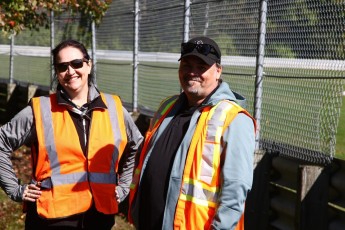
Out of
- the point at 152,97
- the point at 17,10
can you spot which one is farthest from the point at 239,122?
the point at 17,10

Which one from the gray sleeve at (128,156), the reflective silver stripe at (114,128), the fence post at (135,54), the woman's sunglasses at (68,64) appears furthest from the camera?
the fence post at (135,54)

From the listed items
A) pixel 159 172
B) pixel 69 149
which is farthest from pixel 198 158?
pixel 69 149

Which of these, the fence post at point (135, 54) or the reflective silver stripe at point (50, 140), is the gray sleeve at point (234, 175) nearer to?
the reflective silver stripe at point (50, 140)

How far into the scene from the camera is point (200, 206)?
12.6ft

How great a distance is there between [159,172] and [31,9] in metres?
8.23

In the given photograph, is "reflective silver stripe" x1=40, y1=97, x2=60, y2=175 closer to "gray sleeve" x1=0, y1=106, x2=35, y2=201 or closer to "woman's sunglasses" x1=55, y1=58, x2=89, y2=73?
"gray sleeve" x1=0, y1=106, x2=35, y2=201

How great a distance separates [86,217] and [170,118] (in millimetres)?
999

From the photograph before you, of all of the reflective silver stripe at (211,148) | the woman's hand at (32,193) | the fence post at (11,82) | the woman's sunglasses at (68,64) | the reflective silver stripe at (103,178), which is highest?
the woman's sunglasses at (68,64)

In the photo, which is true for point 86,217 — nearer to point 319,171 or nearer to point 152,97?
point 319,171

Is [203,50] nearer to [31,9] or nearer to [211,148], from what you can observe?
[211,148]

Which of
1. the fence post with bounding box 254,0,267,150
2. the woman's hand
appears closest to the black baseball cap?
the woman's hand

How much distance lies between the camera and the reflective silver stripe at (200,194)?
382 cm

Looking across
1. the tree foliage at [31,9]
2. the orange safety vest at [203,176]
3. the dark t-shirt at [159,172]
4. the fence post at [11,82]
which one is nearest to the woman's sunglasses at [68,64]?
the dark t-shirt at [159,172]

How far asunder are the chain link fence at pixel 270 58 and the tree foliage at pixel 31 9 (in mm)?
1669
